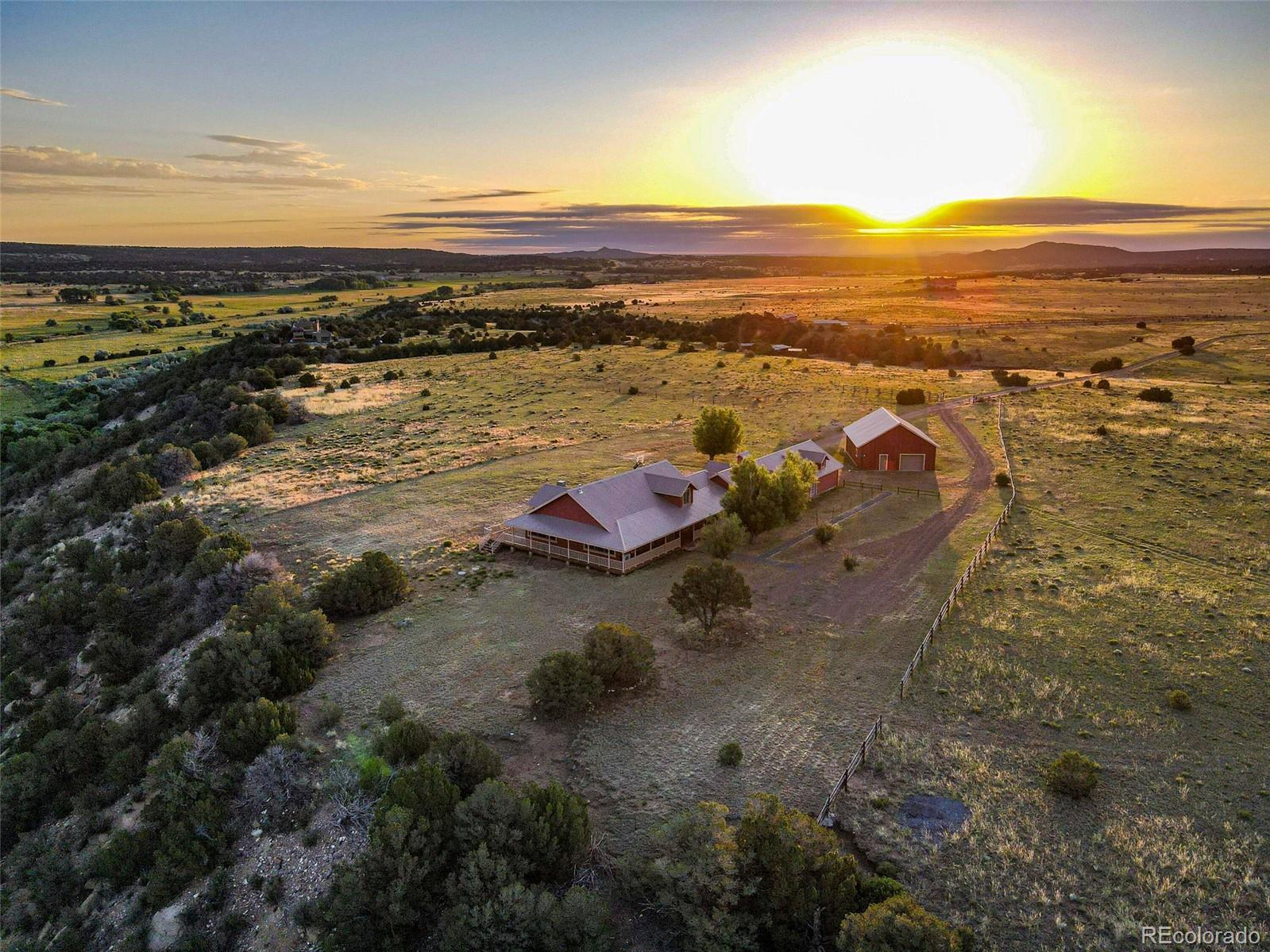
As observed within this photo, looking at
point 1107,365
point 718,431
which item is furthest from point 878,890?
point 1107,365

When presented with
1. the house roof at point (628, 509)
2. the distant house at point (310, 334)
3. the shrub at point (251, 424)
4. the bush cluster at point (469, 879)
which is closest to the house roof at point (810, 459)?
the house roof at point (628, 509)

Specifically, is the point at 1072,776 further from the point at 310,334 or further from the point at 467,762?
the point at 310,334

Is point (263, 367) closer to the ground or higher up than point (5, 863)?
higher up

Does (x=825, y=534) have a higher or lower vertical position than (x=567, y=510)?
lower

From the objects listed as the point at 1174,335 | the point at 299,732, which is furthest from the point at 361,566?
the point at 1174,335

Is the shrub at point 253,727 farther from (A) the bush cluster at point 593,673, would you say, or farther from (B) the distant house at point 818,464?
(B) the distant house at point 818,464

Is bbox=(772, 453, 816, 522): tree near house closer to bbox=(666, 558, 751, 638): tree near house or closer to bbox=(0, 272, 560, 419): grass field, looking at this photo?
bbox=(666, 558, 751, 638): tree near house

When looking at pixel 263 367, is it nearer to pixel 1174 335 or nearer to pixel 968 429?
pixel 968 429
